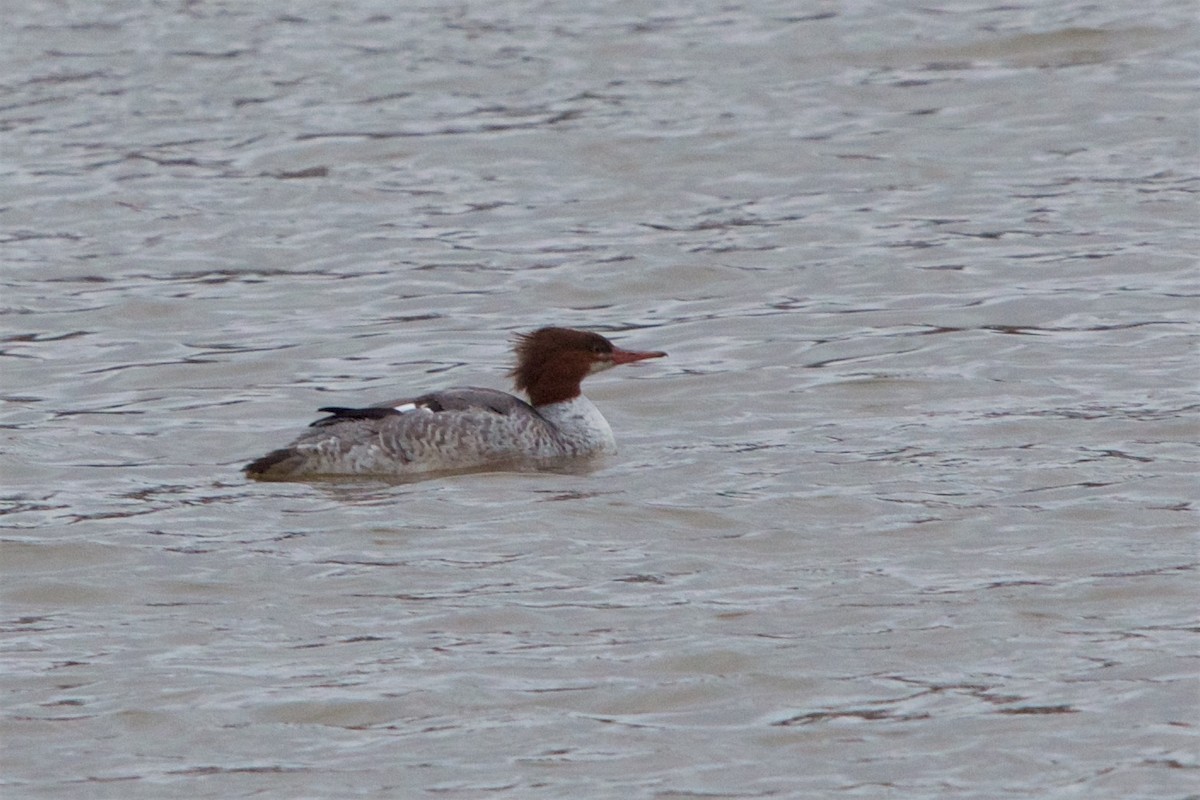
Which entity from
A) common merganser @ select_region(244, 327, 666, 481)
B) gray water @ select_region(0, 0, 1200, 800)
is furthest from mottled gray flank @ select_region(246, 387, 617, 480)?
gray water @ select_region(0, 0, 1200, 800)

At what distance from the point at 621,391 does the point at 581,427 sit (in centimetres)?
137

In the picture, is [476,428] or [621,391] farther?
[621,391]

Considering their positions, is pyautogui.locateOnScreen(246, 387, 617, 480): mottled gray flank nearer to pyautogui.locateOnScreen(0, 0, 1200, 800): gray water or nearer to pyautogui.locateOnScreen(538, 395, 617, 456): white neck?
pyautogui.locateOnScreen(538, 395, 617, 456): white neck

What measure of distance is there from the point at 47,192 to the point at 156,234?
155 cm

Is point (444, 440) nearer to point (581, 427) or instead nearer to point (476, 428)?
point (476, 428)

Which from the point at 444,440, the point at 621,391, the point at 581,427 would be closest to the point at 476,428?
the point at 444,440

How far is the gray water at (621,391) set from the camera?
7.21 m

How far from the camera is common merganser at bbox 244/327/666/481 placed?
10.4 meters

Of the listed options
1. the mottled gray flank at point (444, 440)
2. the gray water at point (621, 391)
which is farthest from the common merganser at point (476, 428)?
the gray water at point (621, 391)

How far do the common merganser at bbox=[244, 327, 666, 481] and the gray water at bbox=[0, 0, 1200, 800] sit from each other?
237 mm

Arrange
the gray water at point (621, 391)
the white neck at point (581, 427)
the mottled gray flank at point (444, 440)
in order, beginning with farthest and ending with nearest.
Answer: the white neck at point (581, 427) < the mottled gray flank at point (444, 440) < the gray water at point (621, 391)

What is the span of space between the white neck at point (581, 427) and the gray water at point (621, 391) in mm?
186

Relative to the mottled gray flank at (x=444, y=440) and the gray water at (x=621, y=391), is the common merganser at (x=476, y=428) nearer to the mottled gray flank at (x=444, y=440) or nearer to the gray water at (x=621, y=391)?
the mottled gray flank at (x=444, y=440)

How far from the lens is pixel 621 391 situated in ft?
40.4
